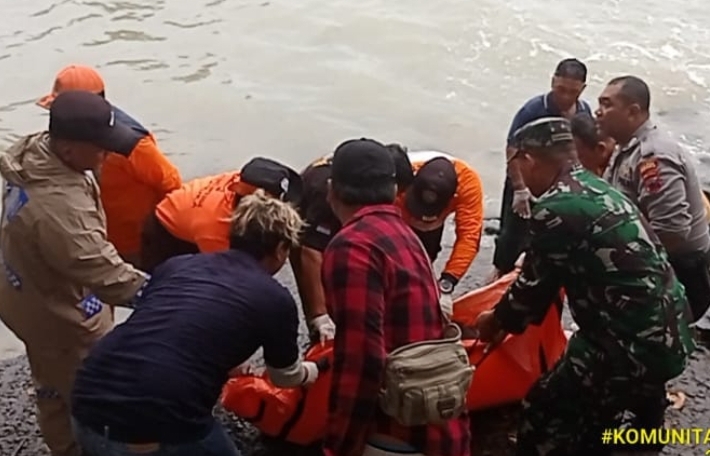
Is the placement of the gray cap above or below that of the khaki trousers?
above

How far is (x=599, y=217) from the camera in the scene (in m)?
4.03

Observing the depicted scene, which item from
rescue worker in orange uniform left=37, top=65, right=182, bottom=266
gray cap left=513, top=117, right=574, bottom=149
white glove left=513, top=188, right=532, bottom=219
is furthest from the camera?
white glove left=513, top=188, right=532, bottom=219

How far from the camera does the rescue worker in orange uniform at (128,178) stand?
518 centimetres

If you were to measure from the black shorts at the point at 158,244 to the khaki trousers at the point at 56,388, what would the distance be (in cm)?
79

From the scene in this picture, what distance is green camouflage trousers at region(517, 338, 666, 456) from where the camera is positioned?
14.1 feet

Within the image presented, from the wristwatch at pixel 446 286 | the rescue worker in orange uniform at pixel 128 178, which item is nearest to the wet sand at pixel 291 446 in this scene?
the wristwatch at pixel 446 286

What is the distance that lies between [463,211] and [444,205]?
418mm

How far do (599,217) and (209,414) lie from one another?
1663 mm

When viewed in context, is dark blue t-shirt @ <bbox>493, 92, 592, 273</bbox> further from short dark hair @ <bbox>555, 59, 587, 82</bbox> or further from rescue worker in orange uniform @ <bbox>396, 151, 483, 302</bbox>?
rescue worker in orange uniform @ <bbox>396, 151, 483, 302</bbox>

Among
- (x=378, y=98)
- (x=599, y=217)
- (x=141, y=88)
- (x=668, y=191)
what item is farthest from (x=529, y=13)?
(x=599, y=217)

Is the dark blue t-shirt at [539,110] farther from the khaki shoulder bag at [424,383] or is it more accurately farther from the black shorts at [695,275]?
the khaki shoulder bag at [424,383]

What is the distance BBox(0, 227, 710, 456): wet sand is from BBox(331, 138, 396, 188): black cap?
1819mm

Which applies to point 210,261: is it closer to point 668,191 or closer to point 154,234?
point 154,234

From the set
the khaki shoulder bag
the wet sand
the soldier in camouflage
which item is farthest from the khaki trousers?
the soldier in camouflage
